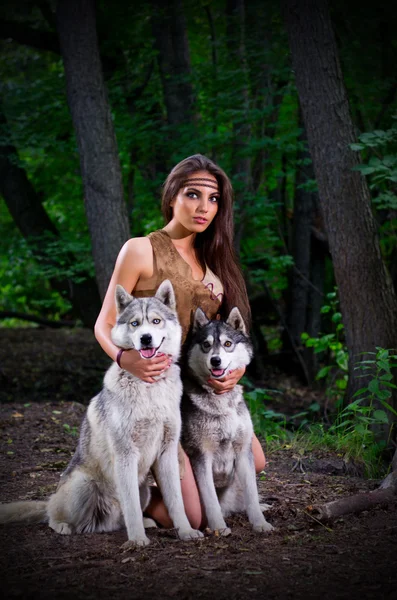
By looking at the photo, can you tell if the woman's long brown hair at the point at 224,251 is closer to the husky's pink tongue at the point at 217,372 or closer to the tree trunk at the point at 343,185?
the husky's pink tongue at the point at 217,372

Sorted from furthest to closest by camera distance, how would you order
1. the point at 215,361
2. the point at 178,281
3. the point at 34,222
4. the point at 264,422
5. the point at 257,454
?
the point at 34,222, the point at 264,422, the point at 257,454, the point at 178,281, the point at 215,361

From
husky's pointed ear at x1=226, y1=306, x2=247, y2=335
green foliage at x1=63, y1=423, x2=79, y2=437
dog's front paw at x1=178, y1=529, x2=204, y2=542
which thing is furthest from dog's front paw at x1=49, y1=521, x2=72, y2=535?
green foliage at x1=63, y1=423, x2=79, y2=437

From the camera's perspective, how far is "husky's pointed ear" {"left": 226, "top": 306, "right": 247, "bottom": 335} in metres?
4.11

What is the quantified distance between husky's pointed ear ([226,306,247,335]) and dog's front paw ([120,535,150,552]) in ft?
4.59

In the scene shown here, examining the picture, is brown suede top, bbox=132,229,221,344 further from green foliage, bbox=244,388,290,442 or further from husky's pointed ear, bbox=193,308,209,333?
green foliage, bbox=244,388,290,442

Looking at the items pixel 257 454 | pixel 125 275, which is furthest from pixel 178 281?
pixel 257 454

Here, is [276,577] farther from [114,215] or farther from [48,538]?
[114,215]

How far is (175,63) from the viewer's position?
33.5ft

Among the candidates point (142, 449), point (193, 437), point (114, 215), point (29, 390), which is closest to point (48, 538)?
point (142, 449)

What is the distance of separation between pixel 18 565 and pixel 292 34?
18.4ft

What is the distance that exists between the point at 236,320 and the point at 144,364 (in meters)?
0.74

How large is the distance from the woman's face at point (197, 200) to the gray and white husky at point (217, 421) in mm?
628

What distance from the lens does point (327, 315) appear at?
41.1ft

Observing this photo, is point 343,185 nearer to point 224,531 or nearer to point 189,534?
point 224,531
